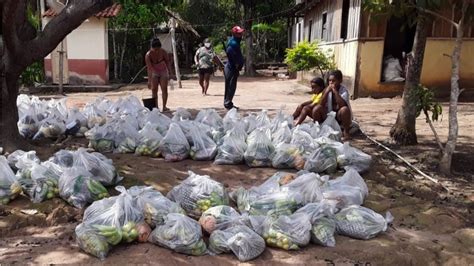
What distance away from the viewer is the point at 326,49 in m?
13.6

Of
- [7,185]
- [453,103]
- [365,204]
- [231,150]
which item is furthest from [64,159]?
[453,103]

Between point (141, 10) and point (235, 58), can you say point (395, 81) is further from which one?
point (141, 10)

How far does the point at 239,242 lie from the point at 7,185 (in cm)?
208

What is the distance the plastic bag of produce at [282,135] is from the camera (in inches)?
196

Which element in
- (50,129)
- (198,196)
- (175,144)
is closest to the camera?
(198,196)

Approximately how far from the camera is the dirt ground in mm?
3023

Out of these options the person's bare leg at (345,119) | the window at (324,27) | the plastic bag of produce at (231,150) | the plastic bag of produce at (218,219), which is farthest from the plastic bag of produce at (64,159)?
the window at (324,27)

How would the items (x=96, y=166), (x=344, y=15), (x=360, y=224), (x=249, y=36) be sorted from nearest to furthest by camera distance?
1. (x=360, y=224)
2. (x=96, y=166)
3. (x=344, y=15)
4. (x=249, y=36)

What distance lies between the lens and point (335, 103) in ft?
18.9

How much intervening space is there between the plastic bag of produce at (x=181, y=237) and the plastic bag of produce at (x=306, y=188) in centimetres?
85

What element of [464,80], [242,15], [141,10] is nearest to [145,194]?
[464,80]

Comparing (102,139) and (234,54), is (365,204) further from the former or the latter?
(234,54)

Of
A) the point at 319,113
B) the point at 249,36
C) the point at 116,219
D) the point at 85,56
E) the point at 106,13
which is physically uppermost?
the point at 106,13

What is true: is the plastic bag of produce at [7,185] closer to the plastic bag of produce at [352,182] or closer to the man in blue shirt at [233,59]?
the plastic bag of produce at [352,182]
